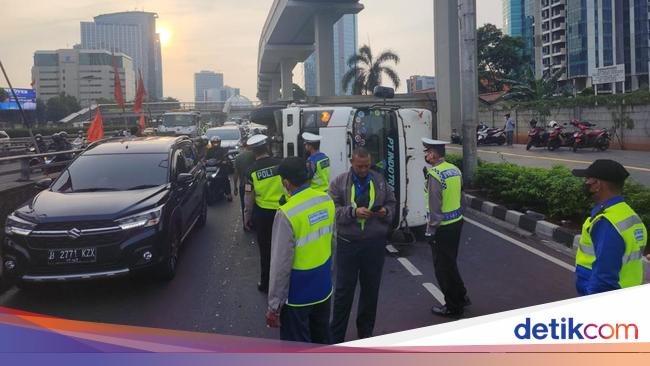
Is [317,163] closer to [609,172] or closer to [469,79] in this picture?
[609,172]

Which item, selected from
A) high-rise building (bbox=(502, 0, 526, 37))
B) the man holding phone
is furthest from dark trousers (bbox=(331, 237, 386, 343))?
high-rise building (bbox=(502, 0, 526, 37))

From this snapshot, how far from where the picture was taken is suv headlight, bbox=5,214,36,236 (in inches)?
191

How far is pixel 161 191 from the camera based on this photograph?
19.1ft

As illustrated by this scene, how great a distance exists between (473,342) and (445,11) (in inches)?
814

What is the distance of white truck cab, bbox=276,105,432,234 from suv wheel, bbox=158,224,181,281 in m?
2.08

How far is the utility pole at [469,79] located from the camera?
10.4m

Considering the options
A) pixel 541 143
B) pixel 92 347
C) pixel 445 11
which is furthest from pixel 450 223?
pixel 445 11

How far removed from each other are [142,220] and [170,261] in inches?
24.3

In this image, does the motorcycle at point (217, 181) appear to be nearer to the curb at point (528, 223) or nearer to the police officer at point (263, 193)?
the curb at point (528, 223)

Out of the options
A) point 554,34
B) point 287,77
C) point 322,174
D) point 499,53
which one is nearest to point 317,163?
point 322,174

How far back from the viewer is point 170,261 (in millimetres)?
5559

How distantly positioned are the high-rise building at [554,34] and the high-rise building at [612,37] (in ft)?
14.6

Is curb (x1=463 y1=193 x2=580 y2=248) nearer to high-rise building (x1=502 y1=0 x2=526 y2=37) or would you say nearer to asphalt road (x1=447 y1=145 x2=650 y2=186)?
asphalt road (x1=447 y1=145 x2=650 y2=186)

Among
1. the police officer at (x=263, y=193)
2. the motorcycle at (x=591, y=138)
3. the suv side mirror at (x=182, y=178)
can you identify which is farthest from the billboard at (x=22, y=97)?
the motorcycle at (x=591, y=138)
